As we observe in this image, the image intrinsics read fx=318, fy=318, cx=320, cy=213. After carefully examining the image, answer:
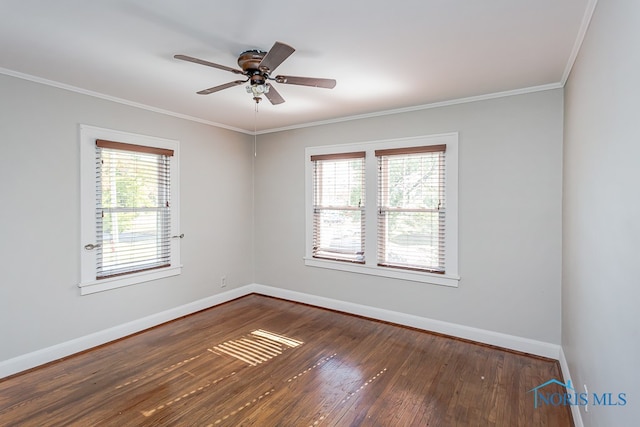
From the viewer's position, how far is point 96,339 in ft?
10.8

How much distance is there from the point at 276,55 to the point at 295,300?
11.9 ft

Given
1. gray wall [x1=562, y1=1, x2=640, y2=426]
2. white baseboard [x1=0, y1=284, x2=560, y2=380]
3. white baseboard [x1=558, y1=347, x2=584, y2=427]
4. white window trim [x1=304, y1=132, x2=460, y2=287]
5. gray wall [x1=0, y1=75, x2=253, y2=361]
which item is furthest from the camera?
white window trim [x1=304, y1=132, x2=460, y2=287]

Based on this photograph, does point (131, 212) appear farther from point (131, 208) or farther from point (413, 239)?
point (413, 239)

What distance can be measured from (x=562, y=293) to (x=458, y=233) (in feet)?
3.42

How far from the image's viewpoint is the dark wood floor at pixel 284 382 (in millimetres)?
2246

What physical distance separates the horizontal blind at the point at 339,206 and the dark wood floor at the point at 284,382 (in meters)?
1.10

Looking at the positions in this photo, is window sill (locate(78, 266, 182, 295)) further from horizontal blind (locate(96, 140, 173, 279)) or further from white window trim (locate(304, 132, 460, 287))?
white window trim (locate(304, 132, 460, 287))

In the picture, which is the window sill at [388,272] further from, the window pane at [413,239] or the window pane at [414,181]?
the window pane at [414,181]

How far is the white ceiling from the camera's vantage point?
1.81m

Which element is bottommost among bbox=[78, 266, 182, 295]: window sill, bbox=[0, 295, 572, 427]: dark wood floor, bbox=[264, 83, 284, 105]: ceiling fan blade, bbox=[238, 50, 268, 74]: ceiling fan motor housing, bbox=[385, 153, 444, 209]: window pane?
bbox=[0, 295, 572, 427]: dark wood floor

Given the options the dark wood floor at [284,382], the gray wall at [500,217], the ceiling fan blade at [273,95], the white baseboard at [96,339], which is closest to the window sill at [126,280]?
the white baseboard at [96,339]

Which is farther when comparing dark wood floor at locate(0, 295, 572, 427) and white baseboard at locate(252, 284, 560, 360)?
white baseboard at locate(252, 284, 560, 360)

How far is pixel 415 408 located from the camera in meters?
2.34

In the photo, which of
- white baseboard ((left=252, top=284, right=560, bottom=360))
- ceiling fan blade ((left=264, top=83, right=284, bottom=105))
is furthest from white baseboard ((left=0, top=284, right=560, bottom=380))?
Result: ceiling fan blade ((left=264, top=83, right=284, bottom=105))
